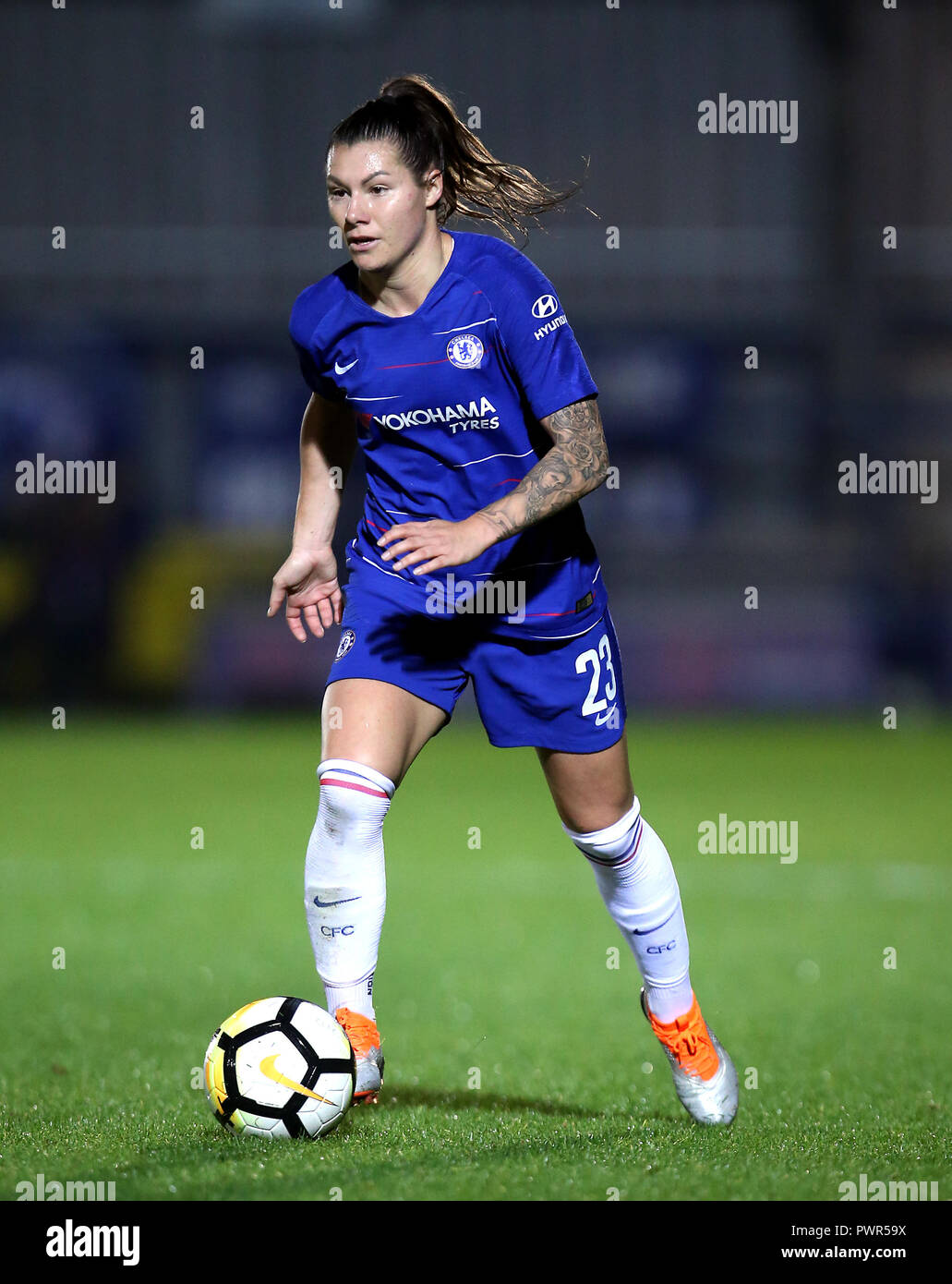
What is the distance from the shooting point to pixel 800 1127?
3402 millimetres

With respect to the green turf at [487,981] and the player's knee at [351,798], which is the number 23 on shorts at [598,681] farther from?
the green turf at [487,981]

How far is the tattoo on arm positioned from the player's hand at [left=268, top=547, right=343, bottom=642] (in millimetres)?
575

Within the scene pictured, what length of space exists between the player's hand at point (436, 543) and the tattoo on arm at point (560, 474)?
6 centimetres

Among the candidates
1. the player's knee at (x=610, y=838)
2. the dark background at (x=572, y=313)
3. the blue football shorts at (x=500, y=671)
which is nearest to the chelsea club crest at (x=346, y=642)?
the blue football shorts at (x=500, y=671)

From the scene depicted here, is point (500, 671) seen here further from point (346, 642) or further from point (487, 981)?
point (487, 981)

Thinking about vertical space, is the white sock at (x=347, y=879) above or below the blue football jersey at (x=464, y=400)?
below

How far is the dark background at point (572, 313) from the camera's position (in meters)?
14.8

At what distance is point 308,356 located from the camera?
136 inches

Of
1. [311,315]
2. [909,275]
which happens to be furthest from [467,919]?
[909,275]

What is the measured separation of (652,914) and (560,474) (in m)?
1.10

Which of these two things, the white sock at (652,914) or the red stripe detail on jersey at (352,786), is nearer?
the red stripe detail on jersey at (352,786)

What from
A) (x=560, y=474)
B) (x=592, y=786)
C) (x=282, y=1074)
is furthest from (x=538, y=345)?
(x=282, y=1074)

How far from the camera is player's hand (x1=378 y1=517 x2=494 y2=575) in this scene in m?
2.95
